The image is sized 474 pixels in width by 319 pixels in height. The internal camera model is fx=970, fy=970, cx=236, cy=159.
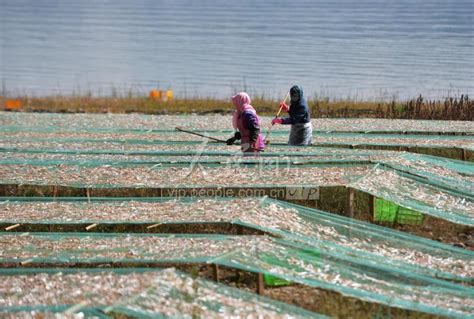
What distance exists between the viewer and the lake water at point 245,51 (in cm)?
4181

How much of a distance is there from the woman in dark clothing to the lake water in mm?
17746

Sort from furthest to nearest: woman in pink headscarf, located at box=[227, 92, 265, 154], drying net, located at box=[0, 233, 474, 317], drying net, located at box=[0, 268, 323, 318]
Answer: woman in pink headscarf, located at box=[227, 92, 265, 154]
drying net, located at box=[0, 233, 474, 317]
drying net, located at box=[0, 268, 323, 318]

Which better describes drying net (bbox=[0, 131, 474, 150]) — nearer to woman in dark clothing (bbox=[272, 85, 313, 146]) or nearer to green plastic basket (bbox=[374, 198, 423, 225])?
woman in dark clothing (bbox=[272, 85, 313, 146])

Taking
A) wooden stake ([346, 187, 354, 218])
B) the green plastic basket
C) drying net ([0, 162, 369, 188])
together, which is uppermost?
drying net ([0, 162, 369, 188])

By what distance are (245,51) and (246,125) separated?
41.2m

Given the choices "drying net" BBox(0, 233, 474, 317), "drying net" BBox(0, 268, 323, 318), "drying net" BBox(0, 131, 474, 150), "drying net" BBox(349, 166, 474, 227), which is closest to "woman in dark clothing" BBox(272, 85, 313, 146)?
"drying net" BBox(0, 131, 474, 150)

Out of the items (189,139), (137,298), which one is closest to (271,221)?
(137,298)

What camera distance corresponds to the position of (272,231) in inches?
464

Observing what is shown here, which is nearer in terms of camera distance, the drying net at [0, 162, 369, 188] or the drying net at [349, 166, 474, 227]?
the drying net at [349, 166, 474, 227]

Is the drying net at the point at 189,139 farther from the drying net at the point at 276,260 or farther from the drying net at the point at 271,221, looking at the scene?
the drying net at the point at 276,260

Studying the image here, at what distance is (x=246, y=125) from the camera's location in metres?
16.3

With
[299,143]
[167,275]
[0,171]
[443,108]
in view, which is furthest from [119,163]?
[443,108]

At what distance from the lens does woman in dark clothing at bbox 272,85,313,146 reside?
56.9 ft

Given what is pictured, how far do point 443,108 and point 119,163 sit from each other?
12.1m
